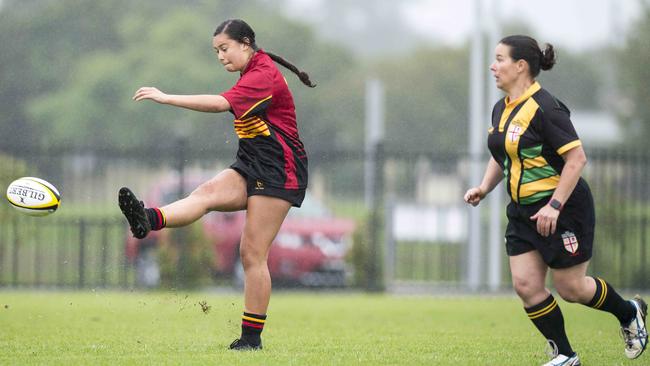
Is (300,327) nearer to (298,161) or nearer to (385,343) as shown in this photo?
(385,343)

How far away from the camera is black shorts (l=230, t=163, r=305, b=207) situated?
689cm

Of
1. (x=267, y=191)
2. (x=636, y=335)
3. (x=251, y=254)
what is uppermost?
(x=267, y=191)

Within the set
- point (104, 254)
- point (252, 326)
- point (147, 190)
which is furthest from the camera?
point (147, 190)

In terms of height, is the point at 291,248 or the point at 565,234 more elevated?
the point at 565,234

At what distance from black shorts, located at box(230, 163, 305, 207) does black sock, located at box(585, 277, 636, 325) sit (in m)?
1.83

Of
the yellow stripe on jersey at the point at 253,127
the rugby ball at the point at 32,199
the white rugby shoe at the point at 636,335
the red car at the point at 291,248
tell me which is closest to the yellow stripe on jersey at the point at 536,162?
the white rugby shoe at the point at 636,335

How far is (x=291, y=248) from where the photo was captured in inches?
627

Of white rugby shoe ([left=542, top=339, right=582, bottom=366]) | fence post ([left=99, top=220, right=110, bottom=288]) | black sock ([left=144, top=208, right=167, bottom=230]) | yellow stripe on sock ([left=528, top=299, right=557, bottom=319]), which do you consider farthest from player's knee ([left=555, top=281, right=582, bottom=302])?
fence post ([left=99, top=220, right=110, bottom=288])

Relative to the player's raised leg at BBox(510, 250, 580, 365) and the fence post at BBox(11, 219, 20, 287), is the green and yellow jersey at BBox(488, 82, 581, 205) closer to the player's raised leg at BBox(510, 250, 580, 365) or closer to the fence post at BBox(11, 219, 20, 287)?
the player's raised leg at BBox(510, 250, 580, 365)

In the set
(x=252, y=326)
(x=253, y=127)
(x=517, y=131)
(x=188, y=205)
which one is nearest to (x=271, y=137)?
(x=253, y=127)

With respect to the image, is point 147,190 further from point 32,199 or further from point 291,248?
point 32,199

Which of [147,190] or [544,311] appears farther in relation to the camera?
[147,190]

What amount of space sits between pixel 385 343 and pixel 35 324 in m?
3.21

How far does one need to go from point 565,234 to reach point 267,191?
180 cm
